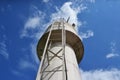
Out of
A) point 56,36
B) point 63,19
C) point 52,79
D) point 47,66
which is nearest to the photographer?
point 52,79

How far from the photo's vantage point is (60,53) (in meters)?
14.7

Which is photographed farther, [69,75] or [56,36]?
[56,36]

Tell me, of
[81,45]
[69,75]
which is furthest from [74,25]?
[69,75]

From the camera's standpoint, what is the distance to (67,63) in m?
13.9

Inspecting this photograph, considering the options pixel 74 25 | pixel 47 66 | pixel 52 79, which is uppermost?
pixel 74 25

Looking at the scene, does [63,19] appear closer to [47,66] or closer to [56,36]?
[56,36]

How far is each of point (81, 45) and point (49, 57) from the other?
3443mm

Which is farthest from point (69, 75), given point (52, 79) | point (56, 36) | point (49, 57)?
point (56, 36)

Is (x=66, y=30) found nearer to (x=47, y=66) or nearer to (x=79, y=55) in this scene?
(x=79, y=55)

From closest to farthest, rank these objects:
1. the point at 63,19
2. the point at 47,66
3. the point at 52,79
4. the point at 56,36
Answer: the point at 52,79, the point at 47,66, the point at 56,36, the point at 63,19

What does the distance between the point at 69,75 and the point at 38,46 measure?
4946 mm

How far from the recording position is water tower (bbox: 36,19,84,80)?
12.9 metres

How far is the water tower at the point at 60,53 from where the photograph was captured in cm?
1292

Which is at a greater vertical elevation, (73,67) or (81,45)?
(81,45)
